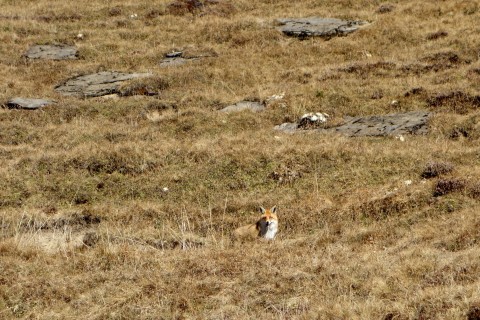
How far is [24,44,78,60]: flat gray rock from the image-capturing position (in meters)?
33.4

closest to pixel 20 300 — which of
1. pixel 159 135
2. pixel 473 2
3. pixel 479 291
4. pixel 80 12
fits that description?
pixel 479 291

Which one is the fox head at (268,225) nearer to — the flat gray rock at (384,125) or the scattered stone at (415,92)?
the flat gray rock at (384,125)

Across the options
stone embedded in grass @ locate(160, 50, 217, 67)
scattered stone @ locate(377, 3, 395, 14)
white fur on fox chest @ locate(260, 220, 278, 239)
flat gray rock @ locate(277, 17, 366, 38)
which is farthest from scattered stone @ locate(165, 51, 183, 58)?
white fur on fox chest @ locate(260, 220, 278, 239)

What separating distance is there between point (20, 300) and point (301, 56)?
23941mm

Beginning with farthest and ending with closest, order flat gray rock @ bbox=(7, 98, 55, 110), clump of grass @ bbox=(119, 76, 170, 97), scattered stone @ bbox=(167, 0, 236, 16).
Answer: scattered stone @ bbox=(167, 0, 236, 16)
clump of grass @ bbox=(119, 76, 170, 97)
flat gray rock @ bbox=(7, 98, 55, 110)

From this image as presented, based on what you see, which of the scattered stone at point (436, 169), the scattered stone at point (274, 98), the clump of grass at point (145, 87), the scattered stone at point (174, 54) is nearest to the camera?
→ the scattered stone at point (436, 169)

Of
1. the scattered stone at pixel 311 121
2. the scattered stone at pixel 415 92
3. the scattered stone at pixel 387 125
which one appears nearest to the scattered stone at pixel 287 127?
the scattered stone at pixel 311 121

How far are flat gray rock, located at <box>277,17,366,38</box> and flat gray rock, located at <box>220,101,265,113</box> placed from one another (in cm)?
1057

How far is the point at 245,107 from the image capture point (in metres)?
24.6

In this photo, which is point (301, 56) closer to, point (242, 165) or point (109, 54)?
point (109, 54)

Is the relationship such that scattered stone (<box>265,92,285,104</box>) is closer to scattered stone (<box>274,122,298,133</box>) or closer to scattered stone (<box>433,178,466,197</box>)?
Answer: scattered stone (<box>274,122,298,133</box>)

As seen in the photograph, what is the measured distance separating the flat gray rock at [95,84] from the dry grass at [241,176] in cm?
96

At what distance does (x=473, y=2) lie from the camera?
34281 millimetres

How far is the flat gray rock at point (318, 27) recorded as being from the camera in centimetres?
3400
